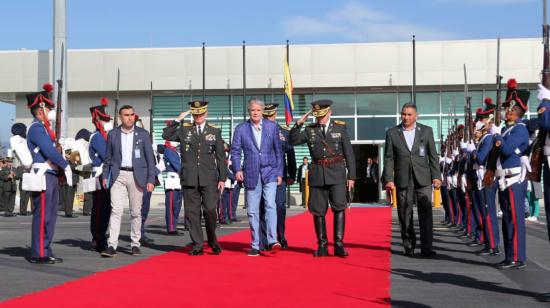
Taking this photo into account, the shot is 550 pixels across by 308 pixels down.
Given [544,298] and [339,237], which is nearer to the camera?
[544,298]

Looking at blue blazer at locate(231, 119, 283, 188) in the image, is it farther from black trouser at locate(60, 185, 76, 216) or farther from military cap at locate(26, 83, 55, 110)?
black trouser at locate(60, 185, 76, 216)

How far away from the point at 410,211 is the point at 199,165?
272 cm

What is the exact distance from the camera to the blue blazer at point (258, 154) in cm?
1123

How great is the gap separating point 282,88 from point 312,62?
5.21 feet

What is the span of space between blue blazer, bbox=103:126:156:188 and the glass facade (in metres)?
23.4

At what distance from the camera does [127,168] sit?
11.2 m

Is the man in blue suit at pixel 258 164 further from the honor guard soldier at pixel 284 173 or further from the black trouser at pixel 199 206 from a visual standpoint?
the black trouser at pixel 199 206

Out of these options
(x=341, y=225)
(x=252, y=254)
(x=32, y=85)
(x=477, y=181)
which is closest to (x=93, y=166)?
(x=252, y=254)

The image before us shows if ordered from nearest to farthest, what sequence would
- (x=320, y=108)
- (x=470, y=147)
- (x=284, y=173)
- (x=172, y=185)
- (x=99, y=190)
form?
(x=320, y=108) < (x=284, y=173) < (x=99, y=190) < (x=470, y=147) < (x=172, y=185)

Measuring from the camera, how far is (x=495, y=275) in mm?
8844

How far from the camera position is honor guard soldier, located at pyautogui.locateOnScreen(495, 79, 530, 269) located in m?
9.30

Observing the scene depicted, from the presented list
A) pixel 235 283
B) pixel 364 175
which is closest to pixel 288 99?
pixel 364 175

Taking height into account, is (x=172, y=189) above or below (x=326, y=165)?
below

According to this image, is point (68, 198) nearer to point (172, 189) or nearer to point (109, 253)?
point (172, 189)
